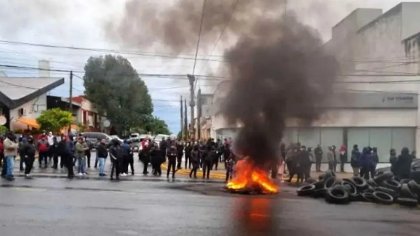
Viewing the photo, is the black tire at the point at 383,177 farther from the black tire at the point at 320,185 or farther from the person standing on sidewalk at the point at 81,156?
the person standing on sidewalk at the point at 81,156

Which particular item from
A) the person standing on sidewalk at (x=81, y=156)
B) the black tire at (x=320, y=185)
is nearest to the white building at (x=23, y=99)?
the person standing on sidewalk at (x=81, y=156)

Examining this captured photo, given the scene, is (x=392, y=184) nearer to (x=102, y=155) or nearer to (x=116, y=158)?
(x=116, y=158)

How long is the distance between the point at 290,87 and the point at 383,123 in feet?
59.8

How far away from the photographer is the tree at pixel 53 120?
40.3 m

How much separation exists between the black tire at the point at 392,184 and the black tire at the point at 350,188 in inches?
37.1

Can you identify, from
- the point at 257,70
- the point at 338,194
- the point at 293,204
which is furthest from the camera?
the point at 257,70

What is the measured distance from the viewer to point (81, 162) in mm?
21312

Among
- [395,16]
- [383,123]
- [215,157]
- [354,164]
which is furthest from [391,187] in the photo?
[395,16]

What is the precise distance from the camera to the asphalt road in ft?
29.3

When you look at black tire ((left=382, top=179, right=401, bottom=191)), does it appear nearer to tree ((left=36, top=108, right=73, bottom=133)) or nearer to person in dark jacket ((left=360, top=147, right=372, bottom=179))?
person in dark jacket ((left=360, top=147, right=372, bottom=179))

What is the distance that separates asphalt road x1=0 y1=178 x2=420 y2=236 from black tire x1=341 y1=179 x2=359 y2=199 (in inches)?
26.1

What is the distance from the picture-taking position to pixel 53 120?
4047 cm

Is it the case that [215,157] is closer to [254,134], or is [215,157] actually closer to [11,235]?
[254,134]

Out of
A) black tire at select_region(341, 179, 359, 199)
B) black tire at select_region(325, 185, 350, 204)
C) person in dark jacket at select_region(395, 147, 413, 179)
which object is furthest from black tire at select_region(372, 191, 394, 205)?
person in dark jacket at select_region(395, 147, 413, 179)
